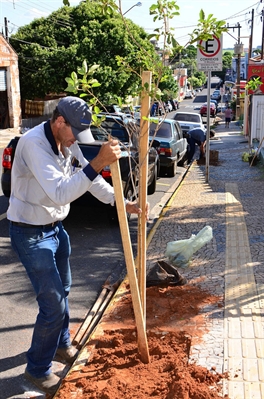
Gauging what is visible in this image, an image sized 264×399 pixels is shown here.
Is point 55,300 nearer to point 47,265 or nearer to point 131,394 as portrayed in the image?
point 47,265

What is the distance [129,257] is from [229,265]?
9.44 ft

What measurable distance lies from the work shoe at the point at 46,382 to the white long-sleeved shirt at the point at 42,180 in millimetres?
1159

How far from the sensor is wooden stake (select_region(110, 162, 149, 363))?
3.30 m

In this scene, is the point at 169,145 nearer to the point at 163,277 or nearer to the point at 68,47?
the point at 163,277

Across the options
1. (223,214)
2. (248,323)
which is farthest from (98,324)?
(223,214)

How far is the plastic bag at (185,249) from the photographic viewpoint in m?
6.10

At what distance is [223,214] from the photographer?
29.0ft

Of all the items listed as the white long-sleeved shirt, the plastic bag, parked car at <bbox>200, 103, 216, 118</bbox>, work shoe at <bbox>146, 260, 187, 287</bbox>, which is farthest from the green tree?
the white long-sleeved shirt

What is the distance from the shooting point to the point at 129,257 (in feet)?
11.4

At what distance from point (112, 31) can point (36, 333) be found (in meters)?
29.9

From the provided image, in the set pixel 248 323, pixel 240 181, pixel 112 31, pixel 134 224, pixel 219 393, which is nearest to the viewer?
pixel 219 393

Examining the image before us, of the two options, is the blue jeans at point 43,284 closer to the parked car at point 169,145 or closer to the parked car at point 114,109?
the parked car at point 114,109

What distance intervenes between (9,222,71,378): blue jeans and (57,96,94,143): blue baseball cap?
0.75m

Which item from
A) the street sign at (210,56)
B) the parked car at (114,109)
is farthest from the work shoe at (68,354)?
the street sign at (210,56)
